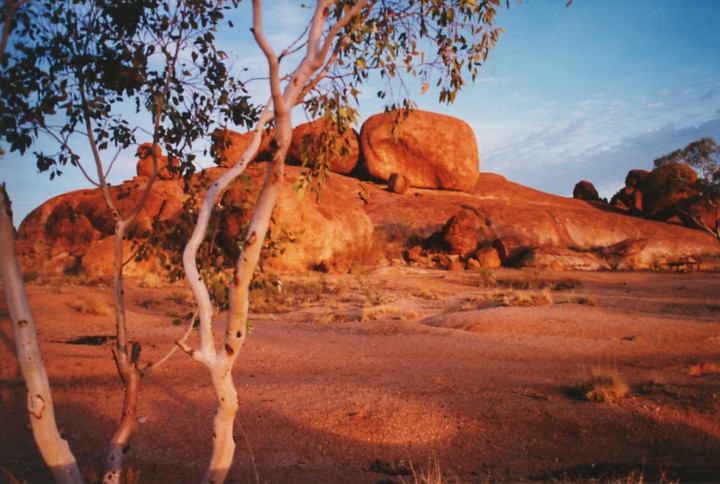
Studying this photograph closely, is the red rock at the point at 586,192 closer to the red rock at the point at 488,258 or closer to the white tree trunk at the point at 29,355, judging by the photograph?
the red rock at the point at 488,258

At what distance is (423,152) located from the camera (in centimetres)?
3425

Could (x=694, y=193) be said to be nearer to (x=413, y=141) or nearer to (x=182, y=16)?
(x=413, y=141)

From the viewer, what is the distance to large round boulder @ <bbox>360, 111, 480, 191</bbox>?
111ft

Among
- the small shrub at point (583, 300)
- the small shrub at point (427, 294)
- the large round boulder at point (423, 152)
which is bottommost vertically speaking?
the small shrub at point (583, 300)

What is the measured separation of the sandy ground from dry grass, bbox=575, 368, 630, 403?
0.39 ft

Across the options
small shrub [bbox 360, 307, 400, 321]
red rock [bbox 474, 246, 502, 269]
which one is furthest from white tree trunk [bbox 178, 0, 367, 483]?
red rock [bbox 474, 246, 502, 269]

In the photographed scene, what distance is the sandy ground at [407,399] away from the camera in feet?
16.1

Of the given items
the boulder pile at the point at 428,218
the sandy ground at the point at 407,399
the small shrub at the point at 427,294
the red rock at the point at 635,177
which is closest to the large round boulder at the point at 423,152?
the boulder pile at the point at 428,218

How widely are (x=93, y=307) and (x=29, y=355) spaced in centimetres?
985

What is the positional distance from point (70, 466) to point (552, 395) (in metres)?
5.24

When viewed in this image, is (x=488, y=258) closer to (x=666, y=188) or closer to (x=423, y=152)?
(x=423, y=152)

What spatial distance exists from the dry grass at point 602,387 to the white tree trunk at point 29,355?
535cm

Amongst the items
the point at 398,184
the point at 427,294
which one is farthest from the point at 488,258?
the point at 427,294

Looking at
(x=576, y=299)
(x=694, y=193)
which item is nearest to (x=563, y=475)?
(x=576, y=299)
